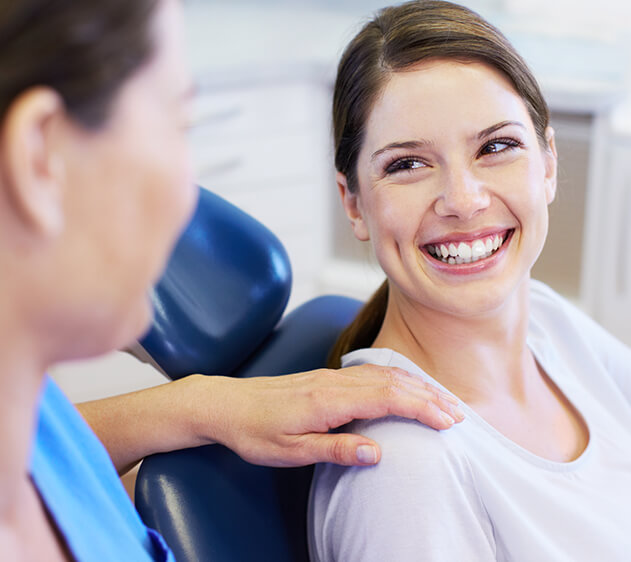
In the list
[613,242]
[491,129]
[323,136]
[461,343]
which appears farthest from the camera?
[323,136]

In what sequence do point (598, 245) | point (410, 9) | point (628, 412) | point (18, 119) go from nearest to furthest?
point (18, 119)
point (410, 9)
point (628, 412)
point (598, 245)

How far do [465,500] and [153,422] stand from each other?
1.25 feet

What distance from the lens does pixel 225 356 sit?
113 cm

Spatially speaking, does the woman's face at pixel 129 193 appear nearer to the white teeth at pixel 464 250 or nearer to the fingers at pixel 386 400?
the fingers at pixel 386 400

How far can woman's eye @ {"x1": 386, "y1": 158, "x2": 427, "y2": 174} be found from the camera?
1028mm

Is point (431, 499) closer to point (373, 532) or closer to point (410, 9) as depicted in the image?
point (373, 532)

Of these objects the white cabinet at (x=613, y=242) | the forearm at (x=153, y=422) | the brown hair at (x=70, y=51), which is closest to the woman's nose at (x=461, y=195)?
the forearm at (x=153, y=422)

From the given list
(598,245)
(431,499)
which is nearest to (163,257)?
(431,499)

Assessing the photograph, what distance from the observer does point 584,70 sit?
2.45 meters

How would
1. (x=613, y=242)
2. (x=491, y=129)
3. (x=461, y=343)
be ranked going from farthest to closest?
1. (x=613, y=242)
2. (x=461, y=343)
3. (x=491, y=129)

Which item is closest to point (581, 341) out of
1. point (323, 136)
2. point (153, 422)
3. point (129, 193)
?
point (153, 422)

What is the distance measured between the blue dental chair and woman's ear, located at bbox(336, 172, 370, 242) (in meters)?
0.11

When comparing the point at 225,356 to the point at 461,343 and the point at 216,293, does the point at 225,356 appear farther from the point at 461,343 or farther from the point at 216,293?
the point at 461,343

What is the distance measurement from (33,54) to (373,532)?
0.68 metres
